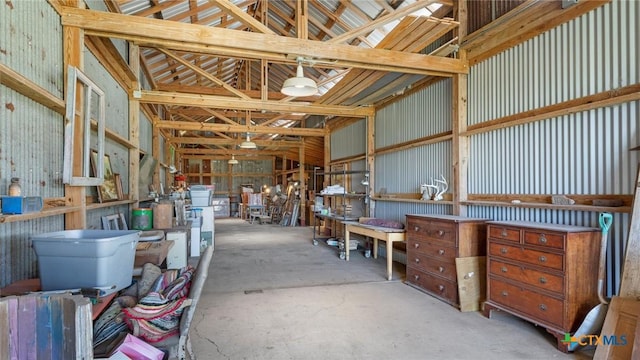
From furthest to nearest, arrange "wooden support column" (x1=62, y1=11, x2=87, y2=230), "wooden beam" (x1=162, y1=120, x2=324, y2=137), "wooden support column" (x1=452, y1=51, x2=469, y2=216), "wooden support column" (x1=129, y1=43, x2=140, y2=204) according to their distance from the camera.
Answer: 1. "wooden beam" (x1=162, y1=120, x2=324, y2=137)
2. "wooden support column" (x1=129, y1=43, x2=140, y2=204)
3. "wooden support column" (x1=452, y1=51, x2=469, y2=216)
4. "wooden support column" (x1=62, y1=11, x2=87, y2=230)

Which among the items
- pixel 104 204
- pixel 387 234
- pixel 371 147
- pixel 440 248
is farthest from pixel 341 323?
pixel 371 147

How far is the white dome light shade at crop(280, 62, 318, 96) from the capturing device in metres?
4.23

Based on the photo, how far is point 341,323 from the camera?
3.53 meters

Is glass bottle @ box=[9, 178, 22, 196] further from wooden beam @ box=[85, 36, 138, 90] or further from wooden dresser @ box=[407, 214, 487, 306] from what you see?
wooden dresser @ box=[407, 214, 487, 306]

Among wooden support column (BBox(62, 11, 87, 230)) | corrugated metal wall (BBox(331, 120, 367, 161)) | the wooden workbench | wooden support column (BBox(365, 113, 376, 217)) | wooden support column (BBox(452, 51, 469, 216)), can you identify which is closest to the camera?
wooden support column (BBox(62, 11, 87, 230))

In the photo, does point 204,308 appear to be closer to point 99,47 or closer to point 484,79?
point 99,47

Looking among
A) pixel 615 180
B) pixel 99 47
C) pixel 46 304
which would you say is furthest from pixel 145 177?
pixel 615 180

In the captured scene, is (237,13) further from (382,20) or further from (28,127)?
(28,127)

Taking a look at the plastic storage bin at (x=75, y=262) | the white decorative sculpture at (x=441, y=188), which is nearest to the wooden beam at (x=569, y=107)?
the white decorative sculpture at (x=441, y=188)

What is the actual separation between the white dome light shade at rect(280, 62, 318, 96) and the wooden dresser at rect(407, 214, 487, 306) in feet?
7.39

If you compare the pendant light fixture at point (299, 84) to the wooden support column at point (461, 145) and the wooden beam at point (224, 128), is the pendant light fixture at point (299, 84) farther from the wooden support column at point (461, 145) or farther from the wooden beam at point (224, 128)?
the wooden beam at point (224, 128)

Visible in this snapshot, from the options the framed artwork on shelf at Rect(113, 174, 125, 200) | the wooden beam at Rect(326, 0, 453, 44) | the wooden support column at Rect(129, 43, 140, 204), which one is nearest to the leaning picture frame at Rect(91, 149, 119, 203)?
the framed artwork on shelf at Rect(113, 174, 125, 200)

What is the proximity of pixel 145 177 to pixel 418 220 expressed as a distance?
17.4ft

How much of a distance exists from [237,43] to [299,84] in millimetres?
831
